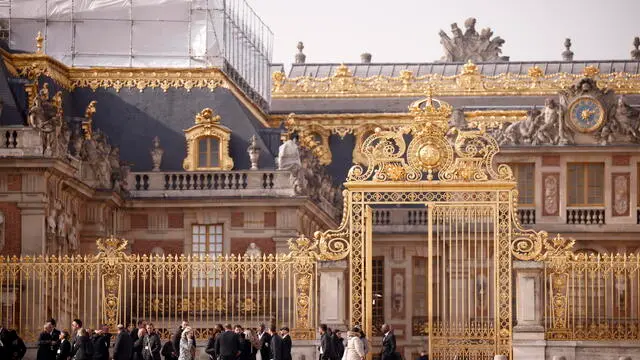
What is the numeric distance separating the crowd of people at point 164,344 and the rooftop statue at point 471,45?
3197 centimetres

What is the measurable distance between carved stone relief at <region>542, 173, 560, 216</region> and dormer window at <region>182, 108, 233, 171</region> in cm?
1021

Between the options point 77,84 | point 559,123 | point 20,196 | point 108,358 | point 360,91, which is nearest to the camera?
point 108,358

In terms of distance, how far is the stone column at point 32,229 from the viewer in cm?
4828

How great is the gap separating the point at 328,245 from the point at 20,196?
29.3 ft

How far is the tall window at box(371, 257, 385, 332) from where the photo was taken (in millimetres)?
63719

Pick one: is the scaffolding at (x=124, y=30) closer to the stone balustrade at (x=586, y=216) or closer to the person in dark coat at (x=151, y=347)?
the stone balustrade at (x=586, y=216)

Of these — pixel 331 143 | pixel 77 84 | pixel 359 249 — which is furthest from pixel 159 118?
pixel 359 249

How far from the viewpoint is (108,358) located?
4109cm

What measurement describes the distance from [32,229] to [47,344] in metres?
7.59

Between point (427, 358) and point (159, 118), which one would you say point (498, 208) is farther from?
point (159, 118)

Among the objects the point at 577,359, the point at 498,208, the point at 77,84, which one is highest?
the point at 77,84

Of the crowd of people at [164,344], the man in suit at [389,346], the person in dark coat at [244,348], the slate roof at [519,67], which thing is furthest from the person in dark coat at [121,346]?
the slate roof at [519,67]

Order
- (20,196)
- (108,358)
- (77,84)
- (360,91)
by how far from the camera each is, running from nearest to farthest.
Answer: (108,358), (20,196), (77,84), (360,91)

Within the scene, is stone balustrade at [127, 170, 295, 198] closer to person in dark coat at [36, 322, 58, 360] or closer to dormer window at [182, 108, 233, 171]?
dormer window at [182, 108, 233, 171]
